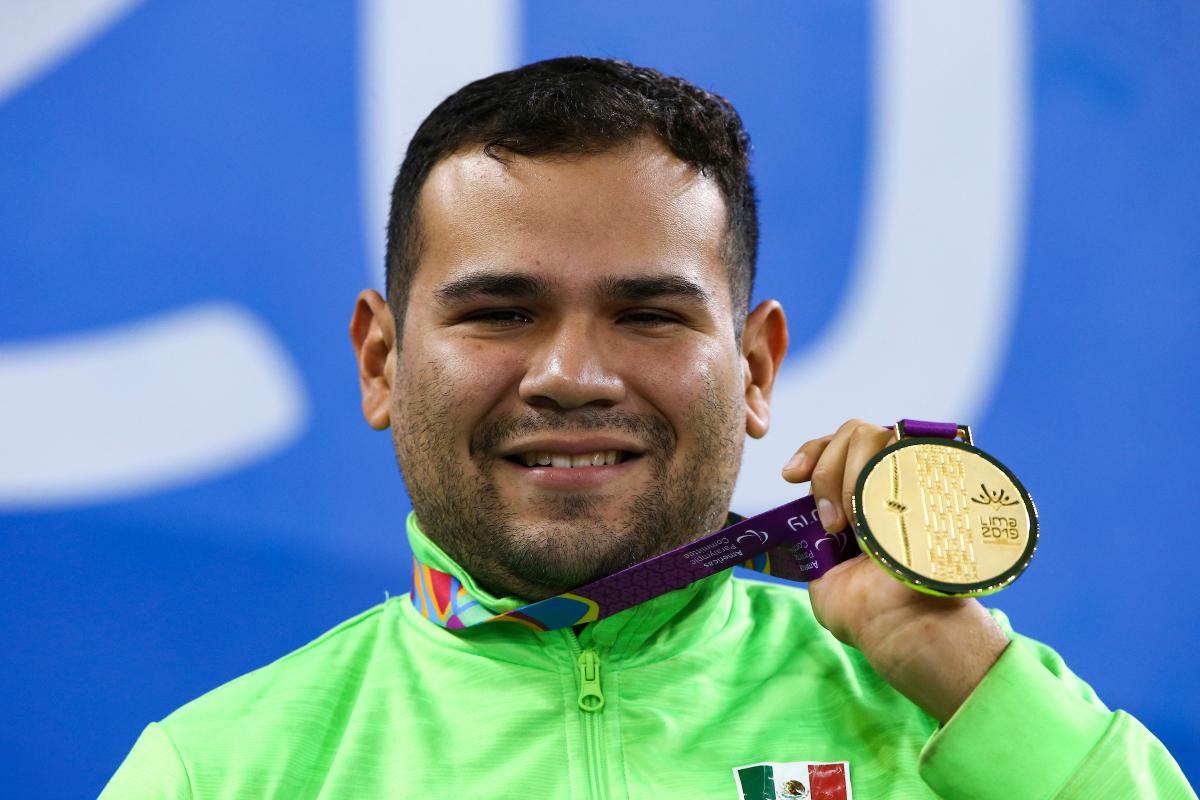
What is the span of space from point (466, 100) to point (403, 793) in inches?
37.5

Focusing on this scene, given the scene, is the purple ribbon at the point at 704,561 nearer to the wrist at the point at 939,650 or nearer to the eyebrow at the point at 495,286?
the wrist at the point at 939,650

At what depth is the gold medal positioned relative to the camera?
5.00 ft

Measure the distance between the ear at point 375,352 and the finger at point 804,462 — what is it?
62cm

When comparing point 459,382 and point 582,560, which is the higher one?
point 459,382

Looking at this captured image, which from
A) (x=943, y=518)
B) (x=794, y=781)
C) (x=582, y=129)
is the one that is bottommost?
(x=794, y=781)

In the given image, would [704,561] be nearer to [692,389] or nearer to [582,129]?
[692,389]

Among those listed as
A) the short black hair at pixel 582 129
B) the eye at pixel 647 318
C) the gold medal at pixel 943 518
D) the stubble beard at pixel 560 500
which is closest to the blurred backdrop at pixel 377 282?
the short black hair at pixel 582 129

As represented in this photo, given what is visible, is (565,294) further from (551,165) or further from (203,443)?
(203,443)

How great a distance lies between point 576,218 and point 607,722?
0.64 meters

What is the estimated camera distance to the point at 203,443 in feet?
7.88

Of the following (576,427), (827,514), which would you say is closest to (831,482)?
(827,514)

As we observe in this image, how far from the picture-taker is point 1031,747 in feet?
4.94

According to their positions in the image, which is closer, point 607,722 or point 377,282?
point 607,722

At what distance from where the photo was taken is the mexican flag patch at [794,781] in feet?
5.53
